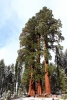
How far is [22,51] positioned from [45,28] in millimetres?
5920

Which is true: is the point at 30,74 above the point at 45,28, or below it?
below

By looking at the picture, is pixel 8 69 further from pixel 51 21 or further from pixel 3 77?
pixel 51 21

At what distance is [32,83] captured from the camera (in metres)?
32.5

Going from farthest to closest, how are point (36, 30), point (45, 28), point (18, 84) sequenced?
1. point (18, 84)
2. point (36, 30)
3. point (45, 28)

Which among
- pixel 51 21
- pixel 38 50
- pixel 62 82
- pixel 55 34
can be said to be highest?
pixel 51 21

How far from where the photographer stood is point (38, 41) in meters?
33.7

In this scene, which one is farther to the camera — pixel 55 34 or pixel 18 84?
pixel 18 84

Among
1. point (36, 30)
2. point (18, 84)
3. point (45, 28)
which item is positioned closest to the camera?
point (45, 28)

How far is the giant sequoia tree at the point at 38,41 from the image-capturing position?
101ft

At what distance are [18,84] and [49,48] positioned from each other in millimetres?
50888

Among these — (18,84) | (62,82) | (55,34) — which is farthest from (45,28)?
(18,84)

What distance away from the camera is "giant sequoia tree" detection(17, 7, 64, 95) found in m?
30.8

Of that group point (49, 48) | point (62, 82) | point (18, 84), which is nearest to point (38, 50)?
point (49, 48)

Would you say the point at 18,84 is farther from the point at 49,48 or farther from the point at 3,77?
the point at 49,48
